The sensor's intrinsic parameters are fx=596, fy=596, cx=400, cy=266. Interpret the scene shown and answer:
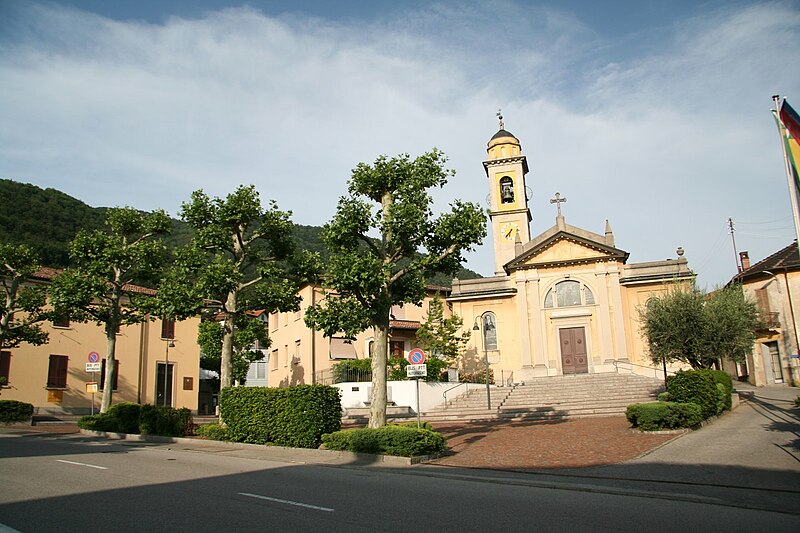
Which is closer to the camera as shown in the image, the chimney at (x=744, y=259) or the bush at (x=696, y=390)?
the bush at (x=696, y=390)

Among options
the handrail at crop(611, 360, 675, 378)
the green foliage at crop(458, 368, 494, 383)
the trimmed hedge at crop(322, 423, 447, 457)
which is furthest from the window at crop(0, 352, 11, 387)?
the handrail at crop(611, 360, 675, 378)

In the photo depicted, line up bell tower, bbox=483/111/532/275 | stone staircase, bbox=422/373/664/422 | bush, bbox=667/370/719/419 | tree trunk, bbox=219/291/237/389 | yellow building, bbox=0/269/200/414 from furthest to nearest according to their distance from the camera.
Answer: bell tower, bbox=483/111/532/275
yellow building, bbox=0/269/200/414
stone staircase, bbox=422/373/664/422
tree trunk, bbox=219/291/237/389
bush, bbox=667/370/719/419

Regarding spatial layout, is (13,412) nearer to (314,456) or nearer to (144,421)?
(144,421)

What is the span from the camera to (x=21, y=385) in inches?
1299

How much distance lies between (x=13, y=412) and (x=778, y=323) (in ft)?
143

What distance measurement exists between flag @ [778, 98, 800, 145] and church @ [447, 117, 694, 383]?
89.0 ft

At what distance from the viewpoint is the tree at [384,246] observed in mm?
16625

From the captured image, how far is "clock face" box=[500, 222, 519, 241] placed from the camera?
45.1 meters

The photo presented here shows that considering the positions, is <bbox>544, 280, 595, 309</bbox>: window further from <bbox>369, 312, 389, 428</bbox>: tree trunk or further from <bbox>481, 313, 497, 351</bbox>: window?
<bbox>369, 312, 389, 428</bbox>: tree trunk

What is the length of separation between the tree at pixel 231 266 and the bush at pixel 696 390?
500 inches

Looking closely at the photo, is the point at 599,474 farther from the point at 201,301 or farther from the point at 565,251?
the point at 565,251

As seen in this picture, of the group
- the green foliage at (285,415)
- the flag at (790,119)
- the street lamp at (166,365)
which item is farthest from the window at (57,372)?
the flag at (790,119)

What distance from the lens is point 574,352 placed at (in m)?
37.7

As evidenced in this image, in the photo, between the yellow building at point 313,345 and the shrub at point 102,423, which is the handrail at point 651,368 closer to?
the yellow building at point 313,345
